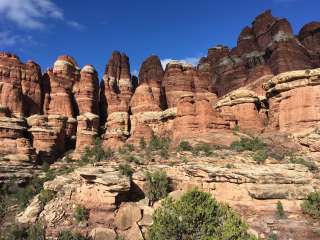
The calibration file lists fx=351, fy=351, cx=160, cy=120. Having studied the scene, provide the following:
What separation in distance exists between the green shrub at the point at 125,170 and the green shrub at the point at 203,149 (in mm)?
7517

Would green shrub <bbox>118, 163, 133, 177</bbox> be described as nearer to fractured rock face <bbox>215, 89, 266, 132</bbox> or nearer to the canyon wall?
the canyon wall

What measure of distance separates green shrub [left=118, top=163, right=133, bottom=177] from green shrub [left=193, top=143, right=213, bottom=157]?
24.7 ft

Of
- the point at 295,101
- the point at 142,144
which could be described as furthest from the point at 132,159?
the point at 295,101

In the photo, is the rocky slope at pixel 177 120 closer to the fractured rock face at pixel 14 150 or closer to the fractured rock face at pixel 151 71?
the fractured rock face at pixel 14 150

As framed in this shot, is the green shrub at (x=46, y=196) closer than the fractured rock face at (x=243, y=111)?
Yes

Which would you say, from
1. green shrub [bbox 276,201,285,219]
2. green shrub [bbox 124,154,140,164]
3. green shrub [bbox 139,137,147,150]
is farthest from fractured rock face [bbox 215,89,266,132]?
green shrub [bbox 276,201,285,219]

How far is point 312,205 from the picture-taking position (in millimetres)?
27891

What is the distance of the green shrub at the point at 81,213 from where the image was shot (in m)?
30.3

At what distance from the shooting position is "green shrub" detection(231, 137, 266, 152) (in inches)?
1522

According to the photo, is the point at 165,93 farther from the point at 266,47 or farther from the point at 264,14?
the point at 264,14

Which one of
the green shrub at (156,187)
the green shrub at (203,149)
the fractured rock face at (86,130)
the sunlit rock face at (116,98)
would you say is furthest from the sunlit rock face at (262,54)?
the green shrub at (156,187)

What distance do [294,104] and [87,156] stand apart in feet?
91.6

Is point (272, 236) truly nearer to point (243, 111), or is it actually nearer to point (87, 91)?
point (243, 111)

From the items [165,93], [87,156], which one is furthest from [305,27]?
[87,156]
